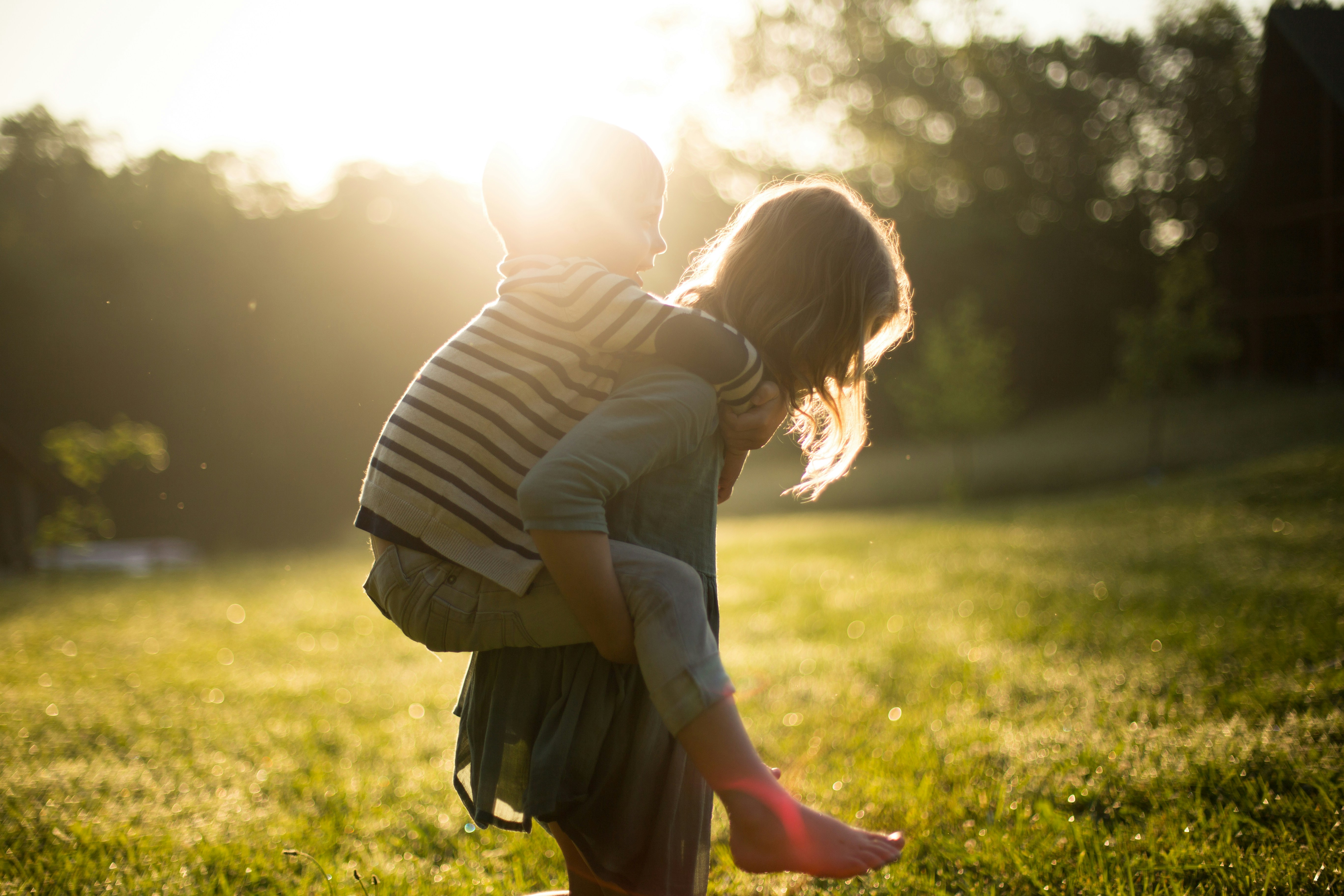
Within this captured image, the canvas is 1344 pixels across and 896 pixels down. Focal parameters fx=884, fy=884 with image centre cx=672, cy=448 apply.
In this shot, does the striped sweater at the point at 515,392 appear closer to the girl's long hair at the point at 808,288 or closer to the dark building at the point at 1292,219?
the girl's long hair at the point at 808,288

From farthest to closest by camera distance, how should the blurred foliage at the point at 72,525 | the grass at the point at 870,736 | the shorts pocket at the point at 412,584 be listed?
1. the blurred foliage at the point at 72,525
2. the grass at the point at 870,736
3. the shorts pocket at the point at 412,584

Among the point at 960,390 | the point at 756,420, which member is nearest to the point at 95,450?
the point at 756,420

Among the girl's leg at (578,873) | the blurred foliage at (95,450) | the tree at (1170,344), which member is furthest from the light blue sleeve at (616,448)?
the tree at (1170,344)

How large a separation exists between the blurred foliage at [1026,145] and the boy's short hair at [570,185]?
91.2 ft

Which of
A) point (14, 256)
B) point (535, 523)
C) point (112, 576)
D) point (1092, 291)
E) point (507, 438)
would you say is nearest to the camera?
point (535, 523)

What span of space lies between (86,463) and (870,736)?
1404 cm

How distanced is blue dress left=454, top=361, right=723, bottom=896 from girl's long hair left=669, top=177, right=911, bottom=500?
23 centimetres

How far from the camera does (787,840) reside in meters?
1.44

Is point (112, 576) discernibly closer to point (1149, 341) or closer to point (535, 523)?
point (535, 523)

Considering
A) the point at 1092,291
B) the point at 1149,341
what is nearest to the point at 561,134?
the point at 1149,341

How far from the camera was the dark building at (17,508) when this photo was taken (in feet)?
41.7

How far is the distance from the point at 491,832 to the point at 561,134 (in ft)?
7.06

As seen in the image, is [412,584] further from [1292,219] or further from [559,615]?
[1292,219]

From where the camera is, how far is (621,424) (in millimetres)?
1427
